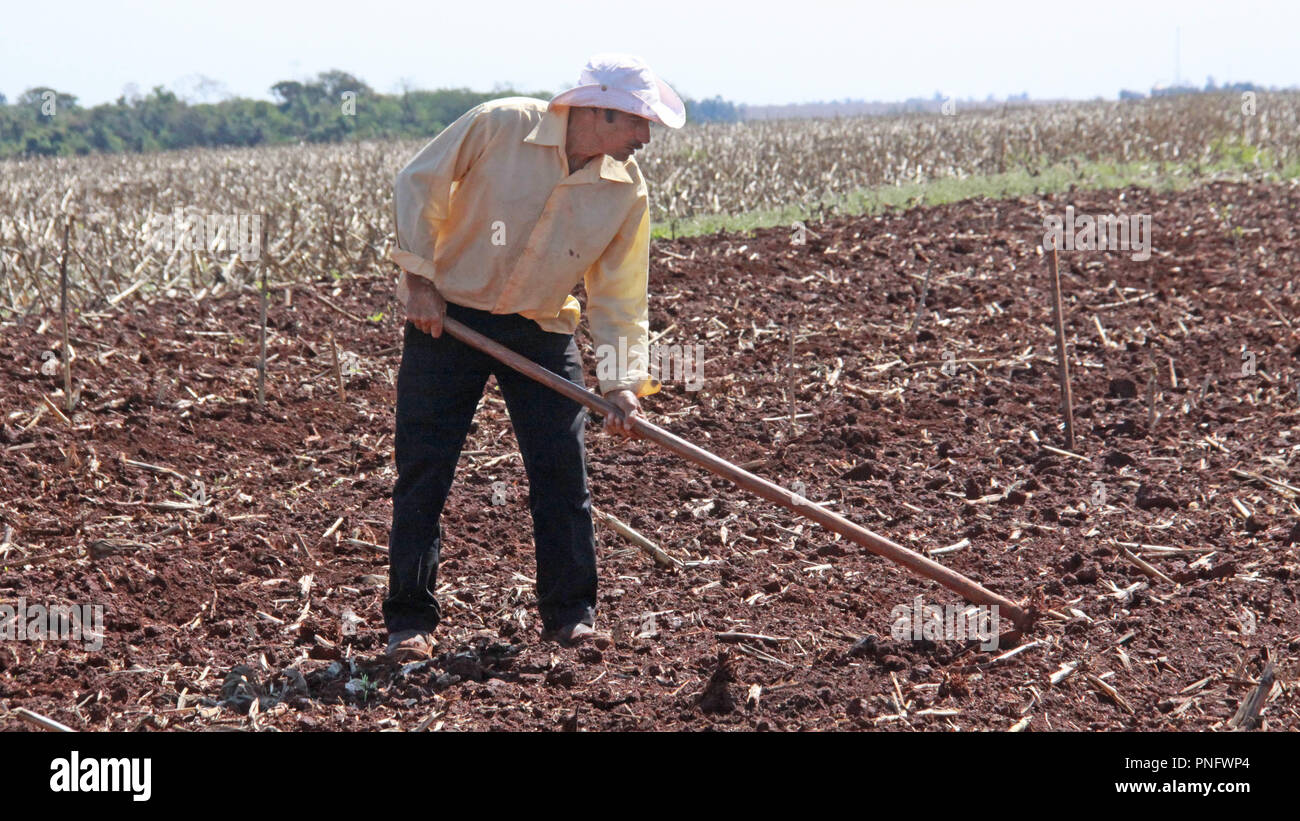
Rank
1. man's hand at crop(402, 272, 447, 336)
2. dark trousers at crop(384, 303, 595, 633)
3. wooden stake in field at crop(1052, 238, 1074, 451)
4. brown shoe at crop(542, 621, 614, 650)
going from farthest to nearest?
wooden stake in field at crop(1052, 238, 1074, 451) → brown shoe at crop(542, 621, 614, 650) → dark trousers at crop(384, 303, 595, 633) → man's hand at crop(402, 272, 447, 336)

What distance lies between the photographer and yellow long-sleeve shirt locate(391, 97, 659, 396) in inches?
149

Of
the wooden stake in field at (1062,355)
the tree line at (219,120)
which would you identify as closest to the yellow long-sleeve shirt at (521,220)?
the wooden stake in field at (1062,355)

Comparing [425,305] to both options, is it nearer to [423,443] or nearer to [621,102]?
[423,443]

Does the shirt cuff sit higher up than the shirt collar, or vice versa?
the shirt collar

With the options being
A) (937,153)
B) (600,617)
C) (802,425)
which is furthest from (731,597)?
(937,153)

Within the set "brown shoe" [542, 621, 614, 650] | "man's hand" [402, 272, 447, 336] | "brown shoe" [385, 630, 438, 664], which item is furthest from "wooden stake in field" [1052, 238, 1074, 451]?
"brown shoe" [385, 630, 438, 664]

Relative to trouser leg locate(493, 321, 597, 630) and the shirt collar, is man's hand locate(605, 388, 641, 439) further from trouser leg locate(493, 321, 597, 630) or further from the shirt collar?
the shirt collar

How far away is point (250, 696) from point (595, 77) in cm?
216

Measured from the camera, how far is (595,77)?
146 inches

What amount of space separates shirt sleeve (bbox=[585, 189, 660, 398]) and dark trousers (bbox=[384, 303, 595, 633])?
174mm

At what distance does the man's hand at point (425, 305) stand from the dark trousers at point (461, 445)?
3.2 inches

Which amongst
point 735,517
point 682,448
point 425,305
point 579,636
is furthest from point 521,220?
point 735,517

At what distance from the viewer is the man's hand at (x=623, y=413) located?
394cm
